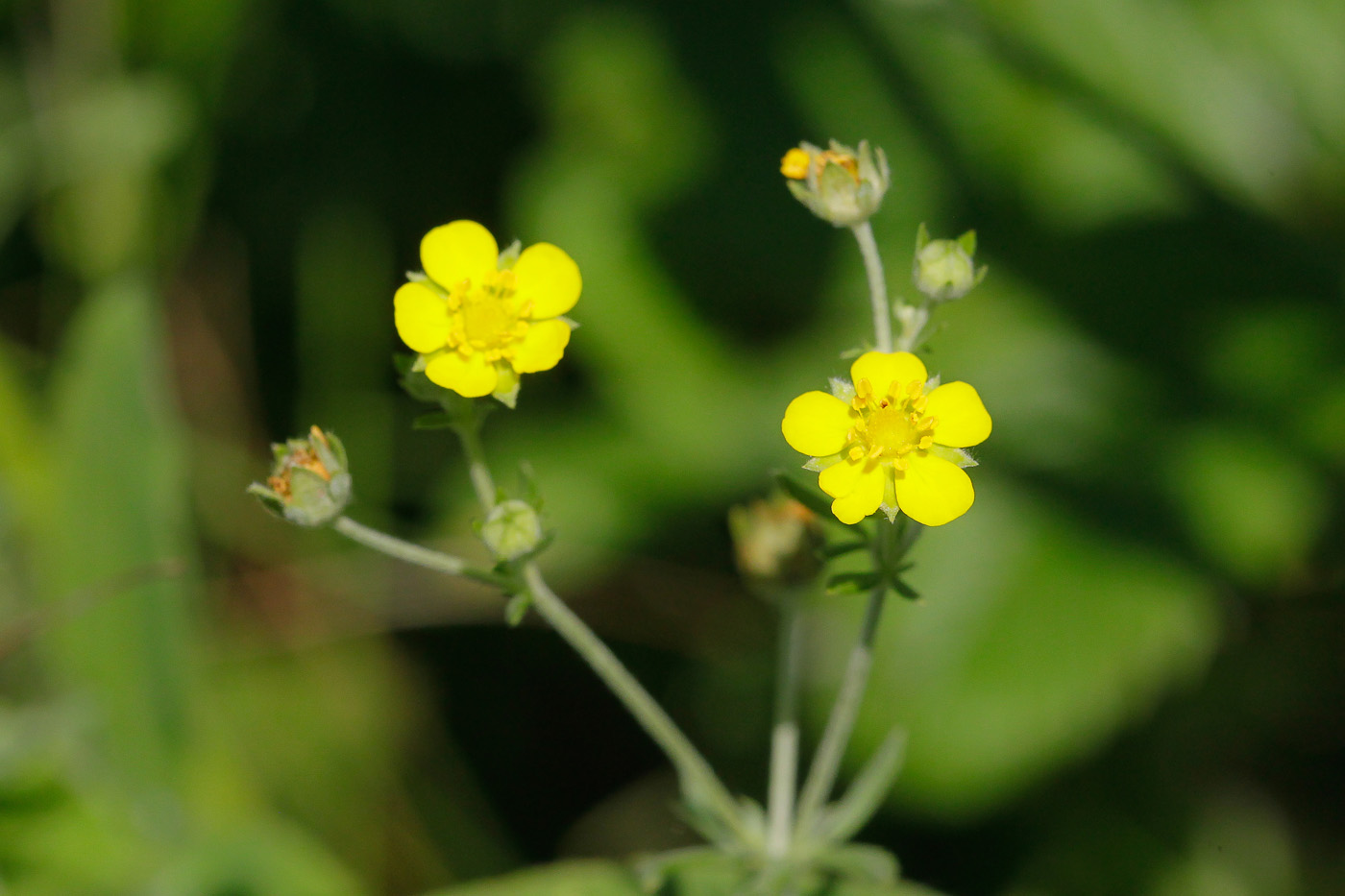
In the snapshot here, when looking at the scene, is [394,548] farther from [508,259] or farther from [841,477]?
[841,477]

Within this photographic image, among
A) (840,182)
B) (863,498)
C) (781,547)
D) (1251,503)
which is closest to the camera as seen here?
(863,498)

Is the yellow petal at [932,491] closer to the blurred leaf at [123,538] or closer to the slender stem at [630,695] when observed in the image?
the slender stem at [630,695]

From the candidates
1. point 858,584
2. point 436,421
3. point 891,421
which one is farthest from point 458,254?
point 858,584

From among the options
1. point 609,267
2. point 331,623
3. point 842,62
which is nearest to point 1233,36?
point 842,62

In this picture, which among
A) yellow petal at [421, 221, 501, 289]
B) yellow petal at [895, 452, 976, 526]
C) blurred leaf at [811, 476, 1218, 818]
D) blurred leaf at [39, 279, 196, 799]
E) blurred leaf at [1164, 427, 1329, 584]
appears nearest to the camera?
yellow petal at [895, 452, 976, 526]

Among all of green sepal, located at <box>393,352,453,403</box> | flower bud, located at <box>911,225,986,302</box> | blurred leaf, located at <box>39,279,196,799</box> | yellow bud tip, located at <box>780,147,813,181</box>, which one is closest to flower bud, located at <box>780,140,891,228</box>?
yellow bud tip, located at <box>780,147,813,181</box>

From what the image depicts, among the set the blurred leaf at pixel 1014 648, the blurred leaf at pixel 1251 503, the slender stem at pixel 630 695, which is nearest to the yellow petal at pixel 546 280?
the slender stem at pixel 630 695

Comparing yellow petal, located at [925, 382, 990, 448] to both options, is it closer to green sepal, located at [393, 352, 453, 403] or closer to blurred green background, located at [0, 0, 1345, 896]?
green sepal, located at [393, 352, 453, 403]

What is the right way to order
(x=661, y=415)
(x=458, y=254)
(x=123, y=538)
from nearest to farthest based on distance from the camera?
(x=458, y=254)
(x=123, y=538)
(x=661, y=415)
